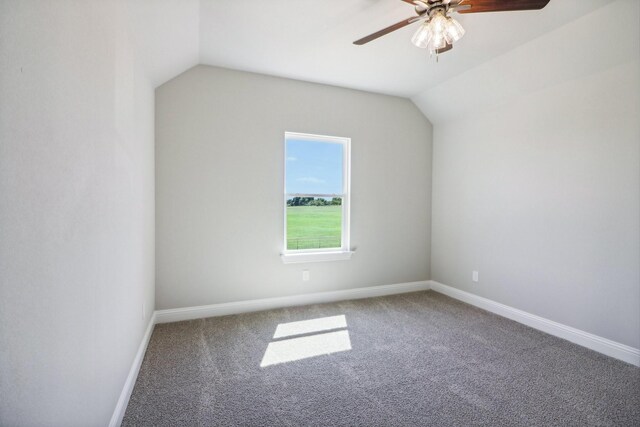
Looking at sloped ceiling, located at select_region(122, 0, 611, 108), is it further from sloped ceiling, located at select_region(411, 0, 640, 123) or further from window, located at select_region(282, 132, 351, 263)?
window, located at select_region(282, 132, 351, 263)

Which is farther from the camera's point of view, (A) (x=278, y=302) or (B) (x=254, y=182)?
(A) (x=278, y=302)

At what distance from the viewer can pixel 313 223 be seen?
12.8ft

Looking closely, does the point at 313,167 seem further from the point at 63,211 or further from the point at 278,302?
the point at 63,211

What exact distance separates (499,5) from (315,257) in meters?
2.86

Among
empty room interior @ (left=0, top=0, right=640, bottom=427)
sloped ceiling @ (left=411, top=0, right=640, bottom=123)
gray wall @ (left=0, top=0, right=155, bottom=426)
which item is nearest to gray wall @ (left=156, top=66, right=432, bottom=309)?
empty room interior @ (left=0, top=0, right=640, bottom=427)

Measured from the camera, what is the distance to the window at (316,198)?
3746 mm

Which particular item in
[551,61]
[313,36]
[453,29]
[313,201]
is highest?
[313,36]

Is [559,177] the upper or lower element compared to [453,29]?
lower

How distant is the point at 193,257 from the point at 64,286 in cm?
226

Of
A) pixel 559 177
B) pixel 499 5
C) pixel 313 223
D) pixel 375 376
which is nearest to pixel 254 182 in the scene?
pixel 313 223

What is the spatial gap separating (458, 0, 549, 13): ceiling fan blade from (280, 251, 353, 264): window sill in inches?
108

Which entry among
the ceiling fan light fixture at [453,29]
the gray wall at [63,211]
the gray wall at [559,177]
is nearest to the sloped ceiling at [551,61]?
the gray wall at [559,177]

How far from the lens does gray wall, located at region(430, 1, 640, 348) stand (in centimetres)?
248

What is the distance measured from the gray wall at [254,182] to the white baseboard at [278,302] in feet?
0.24
